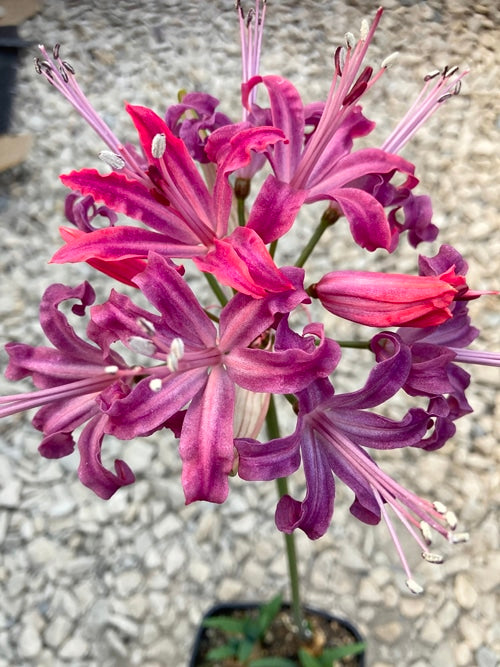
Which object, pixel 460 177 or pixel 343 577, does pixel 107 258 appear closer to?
pixel 343 577

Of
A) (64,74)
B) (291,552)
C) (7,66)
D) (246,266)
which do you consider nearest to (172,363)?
(246,266)

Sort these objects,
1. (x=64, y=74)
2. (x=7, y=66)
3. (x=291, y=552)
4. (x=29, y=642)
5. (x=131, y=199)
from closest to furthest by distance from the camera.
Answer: (x=131, y=199) < (x=64, y=74) < (x=291, y=552) < (x=29, y=642) < (x=7, y=66)

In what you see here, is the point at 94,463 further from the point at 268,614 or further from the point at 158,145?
the point at 268,614

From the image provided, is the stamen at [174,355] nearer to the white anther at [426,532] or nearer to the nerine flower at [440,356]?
the nerine flower at [440,356]

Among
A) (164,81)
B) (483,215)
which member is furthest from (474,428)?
(164,81)

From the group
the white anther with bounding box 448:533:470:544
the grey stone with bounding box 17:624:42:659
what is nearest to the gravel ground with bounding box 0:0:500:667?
the grey stone with bounding box 17:624:42:659

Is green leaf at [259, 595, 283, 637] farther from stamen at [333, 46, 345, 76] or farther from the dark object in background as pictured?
the dark object in background
